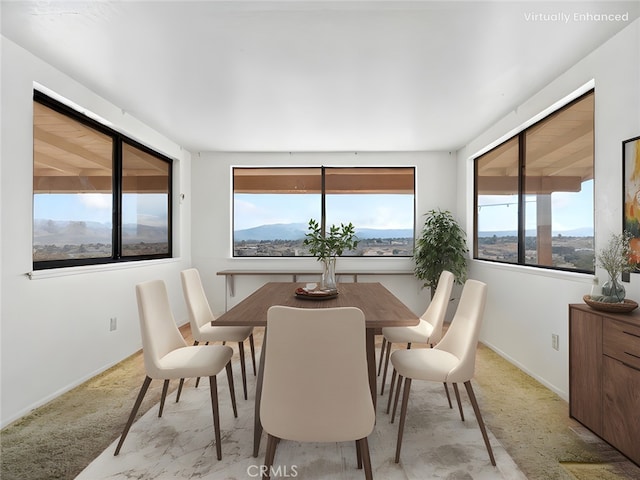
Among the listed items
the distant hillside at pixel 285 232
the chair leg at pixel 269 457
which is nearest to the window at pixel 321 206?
the distant hillside at pixel 285 232

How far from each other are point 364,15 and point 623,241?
210cm

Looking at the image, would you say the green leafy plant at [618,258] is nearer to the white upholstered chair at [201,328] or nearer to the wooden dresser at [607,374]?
the wooden dresser at [607,374]

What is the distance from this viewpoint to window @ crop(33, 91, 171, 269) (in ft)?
9.04

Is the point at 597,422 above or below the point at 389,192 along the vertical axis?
below

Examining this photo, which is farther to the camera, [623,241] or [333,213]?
[333,213]

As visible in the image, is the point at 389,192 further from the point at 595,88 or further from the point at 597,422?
the point at 597,422

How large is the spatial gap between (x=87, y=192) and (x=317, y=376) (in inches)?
118

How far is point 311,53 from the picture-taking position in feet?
8.09

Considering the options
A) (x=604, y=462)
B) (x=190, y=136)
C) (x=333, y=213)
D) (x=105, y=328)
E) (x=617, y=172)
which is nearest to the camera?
(x=604, y=462)

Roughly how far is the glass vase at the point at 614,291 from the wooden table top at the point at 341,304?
121 cm

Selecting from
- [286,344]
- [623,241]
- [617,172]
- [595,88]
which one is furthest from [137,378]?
[595,88]

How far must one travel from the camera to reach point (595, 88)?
8.08 ft

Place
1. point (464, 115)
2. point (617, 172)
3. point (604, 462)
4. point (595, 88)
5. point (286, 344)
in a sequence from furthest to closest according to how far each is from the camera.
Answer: point (464, 115) → point (595, 88) → point (617, 172) → point (604, 462) → point (286, 344)

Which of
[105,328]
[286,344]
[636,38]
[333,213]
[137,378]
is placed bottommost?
[137,378]
